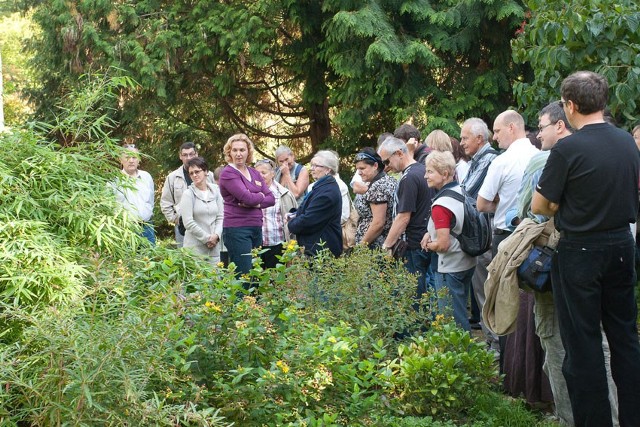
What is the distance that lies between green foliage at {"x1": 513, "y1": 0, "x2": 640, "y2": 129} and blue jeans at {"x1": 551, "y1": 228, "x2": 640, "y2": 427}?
3578 millimetres

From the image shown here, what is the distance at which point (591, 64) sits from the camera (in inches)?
356

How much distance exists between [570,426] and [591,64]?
13.6 feet

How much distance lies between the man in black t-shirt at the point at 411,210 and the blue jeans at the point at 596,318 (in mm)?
3160

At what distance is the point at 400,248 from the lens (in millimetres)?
8805

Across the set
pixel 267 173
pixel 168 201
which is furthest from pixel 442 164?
pixel 168 201

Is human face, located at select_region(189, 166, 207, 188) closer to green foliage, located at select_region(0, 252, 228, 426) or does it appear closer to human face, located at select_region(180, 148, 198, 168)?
human face, located at select_region(180, 148, 198, 168)

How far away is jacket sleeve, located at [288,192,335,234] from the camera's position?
30.2 feet

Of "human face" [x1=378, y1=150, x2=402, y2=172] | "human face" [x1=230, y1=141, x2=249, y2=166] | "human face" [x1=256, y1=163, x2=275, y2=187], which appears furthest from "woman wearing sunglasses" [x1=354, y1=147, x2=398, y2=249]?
"human face" [x1=256, y1=163, x2=275, y2=187]

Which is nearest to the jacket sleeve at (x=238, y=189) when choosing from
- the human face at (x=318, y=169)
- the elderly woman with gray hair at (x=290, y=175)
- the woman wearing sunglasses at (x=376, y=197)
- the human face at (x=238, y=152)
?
the human face at (x=238, y=152)

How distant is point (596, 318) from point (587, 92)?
49.9 inches

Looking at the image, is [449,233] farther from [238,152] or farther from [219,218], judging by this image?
[219,218]

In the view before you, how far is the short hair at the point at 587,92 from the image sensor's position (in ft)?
17.2

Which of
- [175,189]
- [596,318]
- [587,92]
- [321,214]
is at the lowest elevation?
[596,318]

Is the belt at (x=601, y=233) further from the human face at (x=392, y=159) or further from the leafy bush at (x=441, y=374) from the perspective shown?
the human face at (x=392, y=159)
